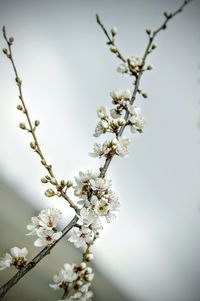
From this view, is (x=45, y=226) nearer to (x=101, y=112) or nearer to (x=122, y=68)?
(x=101, y=112)

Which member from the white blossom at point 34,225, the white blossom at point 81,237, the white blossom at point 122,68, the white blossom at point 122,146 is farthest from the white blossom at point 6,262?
the white blossom at point 122,68

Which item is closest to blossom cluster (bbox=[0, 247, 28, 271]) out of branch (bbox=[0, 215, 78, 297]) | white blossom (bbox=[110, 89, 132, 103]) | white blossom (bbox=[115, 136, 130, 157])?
branch (bbox=[0, 215, 78, 297])

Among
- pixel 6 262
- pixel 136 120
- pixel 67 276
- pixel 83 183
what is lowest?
pixel 6 262

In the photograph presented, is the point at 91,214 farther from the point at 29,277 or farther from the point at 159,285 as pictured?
the point at 159,285

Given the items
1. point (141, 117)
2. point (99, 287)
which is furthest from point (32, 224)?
point (99, 287)

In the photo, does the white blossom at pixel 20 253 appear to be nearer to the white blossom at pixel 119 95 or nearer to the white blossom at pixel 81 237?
the white blossom at pixel 81 237

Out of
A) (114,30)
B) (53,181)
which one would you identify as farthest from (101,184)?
(114,30)

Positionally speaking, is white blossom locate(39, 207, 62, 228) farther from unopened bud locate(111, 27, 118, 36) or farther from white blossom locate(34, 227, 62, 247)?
unopened bud locate(111, 27, 118, 36)
